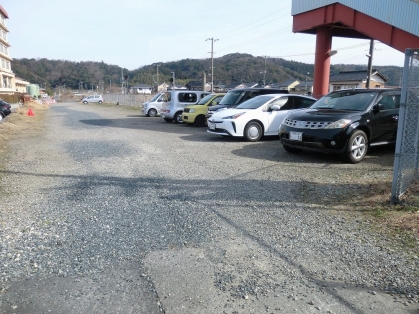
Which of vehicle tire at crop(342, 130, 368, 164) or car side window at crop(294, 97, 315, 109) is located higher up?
car side window at crop(294, 97, 315, 109)

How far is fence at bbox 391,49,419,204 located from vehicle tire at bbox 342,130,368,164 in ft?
6.16

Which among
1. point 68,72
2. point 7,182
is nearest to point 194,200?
point 7,182

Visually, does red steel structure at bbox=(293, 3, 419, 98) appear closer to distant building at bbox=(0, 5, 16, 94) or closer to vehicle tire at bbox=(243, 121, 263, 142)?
vehicle tire at bbox=(243, 121, 263, 142)

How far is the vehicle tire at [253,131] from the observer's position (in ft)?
34.6

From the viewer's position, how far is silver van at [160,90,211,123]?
1761cm

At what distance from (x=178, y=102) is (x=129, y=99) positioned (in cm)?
2610

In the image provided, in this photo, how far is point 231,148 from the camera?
952 cm

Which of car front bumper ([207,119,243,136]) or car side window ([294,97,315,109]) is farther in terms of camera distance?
car side window ([294,97,315,109])

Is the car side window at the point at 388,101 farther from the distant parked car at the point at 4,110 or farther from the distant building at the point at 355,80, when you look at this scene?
the distant building at the point at 355,80

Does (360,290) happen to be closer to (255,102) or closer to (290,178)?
(290,178)

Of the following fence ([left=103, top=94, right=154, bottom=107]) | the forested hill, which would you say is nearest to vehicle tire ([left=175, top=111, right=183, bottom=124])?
fence ([left=103, top=94, right=154, bottom=107])

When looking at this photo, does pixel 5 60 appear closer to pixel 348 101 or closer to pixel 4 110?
pixel 4 110

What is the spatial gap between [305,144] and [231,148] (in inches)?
99.0

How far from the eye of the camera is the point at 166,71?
107 meters
